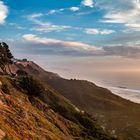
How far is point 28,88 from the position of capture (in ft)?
224

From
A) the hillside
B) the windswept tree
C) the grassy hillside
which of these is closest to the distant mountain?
the grassy hillside

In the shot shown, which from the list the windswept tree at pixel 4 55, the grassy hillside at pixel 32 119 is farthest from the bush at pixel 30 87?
the windswept tree at pixel 4 55

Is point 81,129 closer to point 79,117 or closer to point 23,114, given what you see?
point 79,117

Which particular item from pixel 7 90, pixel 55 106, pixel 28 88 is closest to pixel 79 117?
pixel 55 106

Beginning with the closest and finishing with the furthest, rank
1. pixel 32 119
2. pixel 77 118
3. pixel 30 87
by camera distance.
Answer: pixel 32 119 → pixel 30 87 → pixel 77 118

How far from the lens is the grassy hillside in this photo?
38.3 meters

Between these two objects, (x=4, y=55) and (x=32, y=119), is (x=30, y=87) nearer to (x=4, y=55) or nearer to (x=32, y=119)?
(x=32, y=119)

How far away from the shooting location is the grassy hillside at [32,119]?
38269 millimetres

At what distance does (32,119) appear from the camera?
47.7 meters

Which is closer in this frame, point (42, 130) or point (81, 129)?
point (42, 130)

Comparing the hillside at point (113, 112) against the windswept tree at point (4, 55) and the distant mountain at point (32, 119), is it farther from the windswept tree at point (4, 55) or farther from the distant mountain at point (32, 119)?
the windswept tree at point (4, 55)

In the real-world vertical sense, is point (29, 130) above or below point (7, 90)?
below

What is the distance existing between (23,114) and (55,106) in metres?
31.6

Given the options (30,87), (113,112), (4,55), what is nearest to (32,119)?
(30,87)
